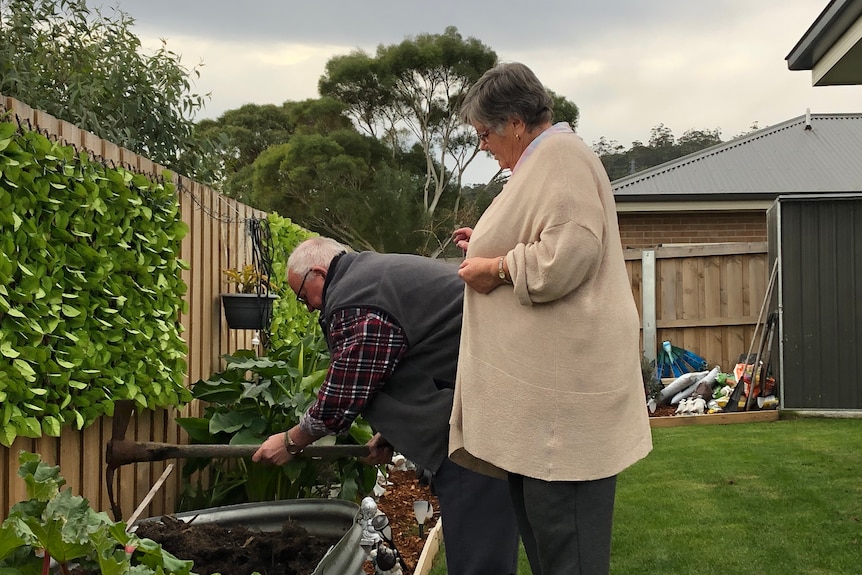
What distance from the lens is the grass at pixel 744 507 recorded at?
3969mm

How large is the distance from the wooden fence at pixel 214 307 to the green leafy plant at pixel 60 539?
642 millimetres

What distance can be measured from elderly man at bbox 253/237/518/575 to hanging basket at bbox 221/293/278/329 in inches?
80.6

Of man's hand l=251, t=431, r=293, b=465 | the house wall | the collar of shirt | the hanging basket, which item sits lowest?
man's hand l=251, t=431, r=293, b=465

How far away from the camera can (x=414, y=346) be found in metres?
2.76

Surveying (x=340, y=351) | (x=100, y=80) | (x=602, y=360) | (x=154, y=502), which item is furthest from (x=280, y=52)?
(x=602, y=360)

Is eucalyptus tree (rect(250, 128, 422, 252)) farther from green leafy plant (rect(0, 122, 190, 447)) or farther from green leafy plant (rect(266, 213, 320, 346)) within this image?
green leafy plant (rect(0, 122, 190, 447))

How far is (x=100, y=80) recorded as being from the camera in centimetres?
562

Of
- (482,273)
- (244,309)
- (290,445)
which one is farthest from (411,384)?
(244,309)

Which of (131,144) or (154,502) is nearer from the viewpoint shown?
(154,502)

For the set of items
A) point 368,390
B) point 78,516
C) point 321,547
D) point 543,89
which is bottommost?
point 321,547

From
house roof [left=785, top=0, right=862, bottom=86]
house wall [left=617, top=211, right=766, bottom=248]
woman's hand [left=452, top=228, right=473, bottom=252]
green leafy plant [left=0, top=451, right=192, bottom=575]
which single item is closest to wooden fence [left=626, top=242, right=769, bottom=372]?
house wall [left=617, top=211, right=766, bottom=248]

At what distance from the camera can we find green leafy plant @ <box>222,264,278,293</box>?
4.95 metres

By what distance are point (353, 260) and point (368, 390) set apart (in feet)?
1.52

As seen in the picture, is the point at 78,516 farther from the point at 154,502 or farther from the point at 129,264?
the point at 154,502
